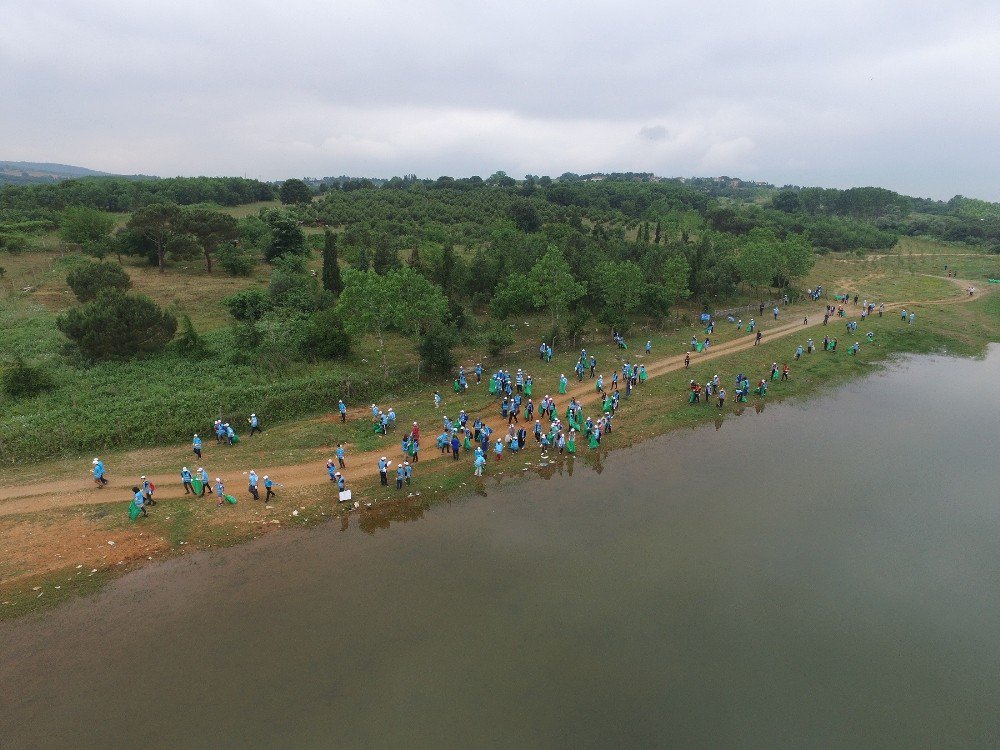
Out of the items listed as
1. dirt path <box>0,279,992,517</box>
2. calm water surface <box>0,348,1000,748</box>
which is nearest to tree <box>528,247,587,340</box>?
dirt path <box>0,279,992,517</box>

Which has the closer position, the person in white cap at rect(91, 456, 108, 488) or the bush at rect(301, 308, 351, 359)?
the person in white cap at rect(91, 456, 108, 488)

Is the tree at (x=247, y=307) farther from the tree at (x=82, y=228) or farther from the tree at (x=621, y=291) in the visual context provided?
the tree at (x=82, y=228)

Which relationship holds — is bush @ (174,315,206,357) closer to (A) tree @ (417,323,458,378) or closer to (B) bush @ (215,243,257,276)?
(A) tree @ (417,323,458,378)

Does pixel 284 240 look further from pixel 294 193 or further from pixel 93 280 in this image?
pixel 294 193

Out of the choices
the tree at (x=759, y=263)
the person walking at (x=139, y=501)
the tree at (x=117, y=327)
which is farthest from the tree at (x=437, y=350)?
the tree at (x=759, y=263)

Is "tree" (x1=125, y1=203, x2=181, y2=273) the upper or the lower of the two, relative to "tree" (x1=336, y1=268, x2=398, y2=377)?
upper

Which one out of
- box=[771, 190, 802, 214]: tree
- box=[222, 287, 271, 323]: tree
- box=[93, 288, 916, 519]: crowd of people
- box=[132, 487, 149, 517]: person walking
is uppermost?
box=[771, 190, 802, 214]: tree

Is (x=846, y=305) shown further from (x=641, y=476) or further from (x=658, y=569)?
(x=658, y=569)
